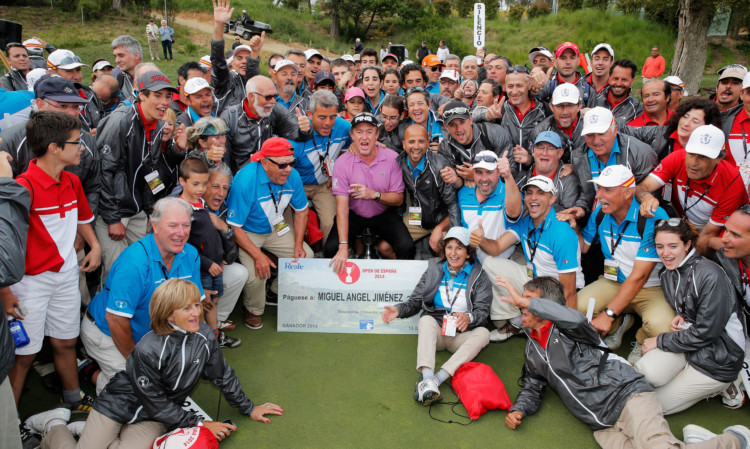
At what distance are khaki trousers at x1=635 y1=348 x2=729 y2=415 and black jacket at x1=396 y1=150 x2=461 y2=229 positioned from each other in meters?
2.23

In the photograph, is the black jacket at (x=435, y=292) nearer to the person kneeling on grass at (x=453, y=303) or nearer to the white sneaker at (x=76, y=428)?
the person kneeling on grass at (x=453, y=303)

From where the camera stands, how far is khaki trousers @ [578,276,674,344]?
4496mm

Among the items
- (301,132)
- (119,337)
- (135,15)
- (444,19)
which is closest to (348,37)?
(444,19)

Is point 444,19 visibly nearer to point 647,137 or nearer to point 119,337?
point 647,137

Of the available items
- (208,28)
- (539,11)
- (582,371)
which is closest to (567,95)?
(582,371)

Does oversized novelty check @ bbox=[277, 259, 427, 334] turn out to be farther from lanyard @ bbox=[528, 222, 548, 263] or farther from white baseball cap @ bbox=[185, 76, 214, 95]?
white baseball cap @ bbox=[185, 76, 214, 95]

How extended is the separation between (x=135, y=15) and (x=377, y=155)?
31.3 meters

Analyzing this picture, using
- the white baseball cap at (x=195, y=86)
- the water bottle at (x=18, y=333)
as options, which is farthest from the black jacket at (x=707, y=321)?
the white baseball cap at (x=195, y=86)

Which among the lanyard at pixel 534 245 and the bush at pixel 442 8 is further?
Answer: the bush at pixel 442 8

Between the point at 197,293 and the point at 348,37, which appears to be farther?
the point at 348,37

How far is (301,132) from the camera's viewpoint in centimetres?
577

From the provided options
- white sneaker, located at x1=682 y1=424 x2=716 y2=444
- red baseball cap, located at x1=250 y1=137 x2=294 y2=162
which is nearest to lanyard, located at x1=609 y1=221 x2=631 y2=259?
white sneaker, located at x1=682 y1=424 x2=716 y2=444

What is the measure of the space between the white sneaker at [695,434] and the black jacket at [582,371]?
0.42 meters

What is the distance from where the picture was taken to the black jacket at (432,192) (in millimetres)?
5453
